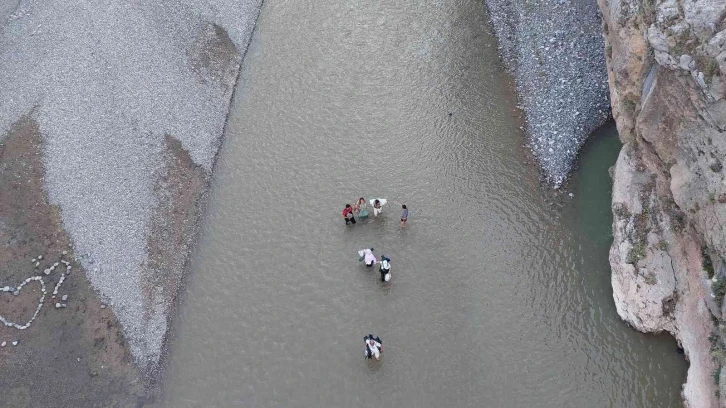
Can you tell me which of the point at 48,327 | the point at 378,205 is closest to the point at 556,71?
the point at 378,205

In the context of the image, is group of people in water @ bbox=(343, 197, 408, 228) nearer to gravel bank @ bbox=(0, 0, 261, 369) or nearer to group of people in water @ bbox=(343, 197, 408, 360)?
group of people in water @ bbox=(343, 197, 408, 360)

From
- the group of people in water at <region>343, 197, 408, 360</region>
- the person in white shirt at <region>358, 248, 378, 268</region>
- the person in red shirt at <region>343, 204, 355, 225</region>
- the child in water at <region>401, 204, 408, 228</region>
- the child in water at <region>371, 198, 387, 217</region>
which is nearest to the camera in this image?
the group of people in water at <region>343, 197, 408, 360</region>

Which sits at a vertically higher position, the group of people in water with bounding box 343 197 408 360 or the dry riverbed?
the group of people in water with bounding box 343 197 408 360

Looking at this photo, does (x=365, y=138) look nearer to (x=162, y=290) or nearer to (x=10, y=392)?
(x=162, y=290)

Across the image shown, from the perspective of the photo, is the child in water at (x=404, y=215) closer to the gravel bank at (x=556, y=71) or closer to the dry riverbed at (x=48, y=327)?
the gravel bank at (x=556, y=71)

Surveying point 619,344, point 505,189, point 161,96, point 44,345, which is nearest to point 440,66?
point 505,189

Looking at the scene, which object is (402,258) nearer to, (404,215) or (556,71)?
(404,215)

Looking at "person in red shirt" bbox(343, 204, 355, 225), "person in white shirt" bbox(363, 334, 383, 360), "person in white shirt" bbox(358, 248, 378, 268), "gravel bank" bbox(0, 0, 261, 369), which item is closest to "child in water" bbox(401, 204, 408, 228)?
"person in white shirt" bbox(358, 248, 378, 268)
